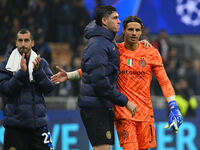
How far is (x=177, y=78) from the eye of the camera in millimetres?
13172

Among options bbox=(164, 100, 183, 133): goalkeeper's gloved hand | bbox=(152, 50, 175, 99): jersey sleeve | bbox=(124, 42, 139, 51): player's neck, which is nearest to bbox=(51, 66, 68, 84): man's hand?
bbox=(124, 42, 139, 51): player's neck

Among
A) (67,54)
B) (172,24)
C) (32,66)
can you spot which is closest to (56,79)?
(32,66)

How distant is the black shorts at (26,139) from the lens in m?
6.38

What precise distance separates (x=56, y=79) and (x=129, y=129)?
1.05m

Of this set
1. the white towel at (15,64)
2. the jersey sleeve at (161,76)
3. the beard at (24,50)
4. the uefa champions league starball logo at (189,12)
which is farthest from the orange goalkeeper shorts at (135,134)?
the uefa champions league starball logo at (189,12)

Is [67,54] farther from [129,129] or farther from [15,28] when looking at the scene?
[129,129]

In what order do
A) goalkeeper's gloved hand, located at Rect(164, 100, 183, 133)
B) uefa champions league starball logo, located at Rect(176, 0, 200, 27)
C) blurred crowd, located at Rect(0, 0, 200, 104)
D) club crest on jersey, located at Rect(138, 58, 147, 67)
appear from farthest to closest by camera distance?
blurred crowd, located at Rect(0, 0, 200, 104) → uefa champions league starball logo, located at Rect(176, 0, 200, 27) → club crest on jersey, located at Rect(138, 58, 147, 67) → goalkeeper's gloved hand, located at Rect(164, 100, 183, 133)

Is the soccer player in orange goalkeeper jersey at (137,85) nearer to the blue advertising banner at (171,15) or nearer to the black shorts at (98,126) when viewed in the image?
the black shorts at (98,126)

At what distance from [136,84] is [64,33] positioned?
8984mm

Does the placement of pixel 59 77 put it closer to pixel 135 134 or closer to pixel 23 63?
pixel 23 63

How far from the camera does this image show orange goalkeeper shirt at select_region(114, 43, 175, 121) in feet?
21.1

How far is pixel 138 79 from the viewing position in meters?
6.46

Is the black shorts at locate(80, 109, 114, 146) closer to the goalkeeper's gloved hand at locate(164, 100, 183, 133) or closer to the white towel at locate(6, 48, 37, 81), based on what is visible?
the goalkeeper's gloved hand at locate(164, 100, 183, 133)

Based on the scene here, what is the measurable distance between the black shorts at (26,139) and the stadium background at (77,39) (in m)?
2.51
